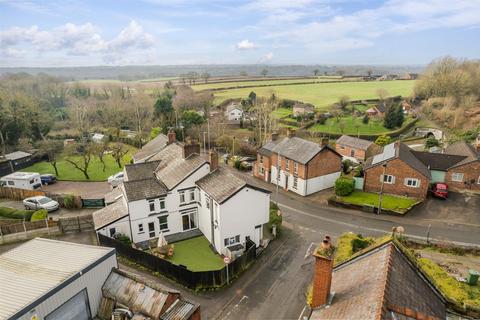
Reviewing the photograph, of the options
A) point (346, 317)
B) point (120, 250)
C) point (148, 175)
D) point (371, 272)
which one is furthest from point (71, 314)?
point (148, 175)

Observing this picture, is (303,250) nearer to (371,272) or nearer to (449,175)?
(371,272)

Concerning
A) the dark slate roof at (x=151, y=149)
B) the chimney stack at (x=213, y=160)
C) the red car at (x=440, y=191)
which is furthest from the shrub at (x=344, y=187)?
the dark slate roof at (x=151, y=149)

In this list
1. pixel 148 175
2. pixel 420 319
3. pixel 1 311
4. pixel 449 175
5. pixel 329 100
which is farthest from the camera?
pixel 329 100

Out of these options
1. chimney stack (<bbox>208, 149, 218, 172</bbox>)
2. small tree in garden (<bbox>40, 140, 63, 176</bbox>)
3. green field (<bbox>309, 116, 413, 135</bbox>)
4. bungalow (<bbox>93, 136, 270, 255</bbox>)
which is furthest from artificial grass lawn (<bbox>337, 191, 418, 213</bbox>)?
small tree in garden (<bbox>40, 140, 63, 176</bbox>)

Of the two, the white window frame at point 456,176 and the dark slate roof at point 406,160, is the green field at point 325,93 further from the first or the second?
the white window frame at point 456,176

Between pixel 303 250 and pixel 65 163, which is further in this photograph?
pixel 65 163

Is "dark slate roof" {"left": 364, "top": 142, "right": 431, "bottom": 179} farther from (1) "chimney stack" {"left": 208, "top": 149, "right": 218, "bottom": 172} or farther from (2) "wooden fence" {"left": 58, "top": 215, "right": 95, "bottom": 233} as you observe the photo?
(2) "wooden fence" {"left": 58, "top": 215, "right": 95, "bottom": 233}
